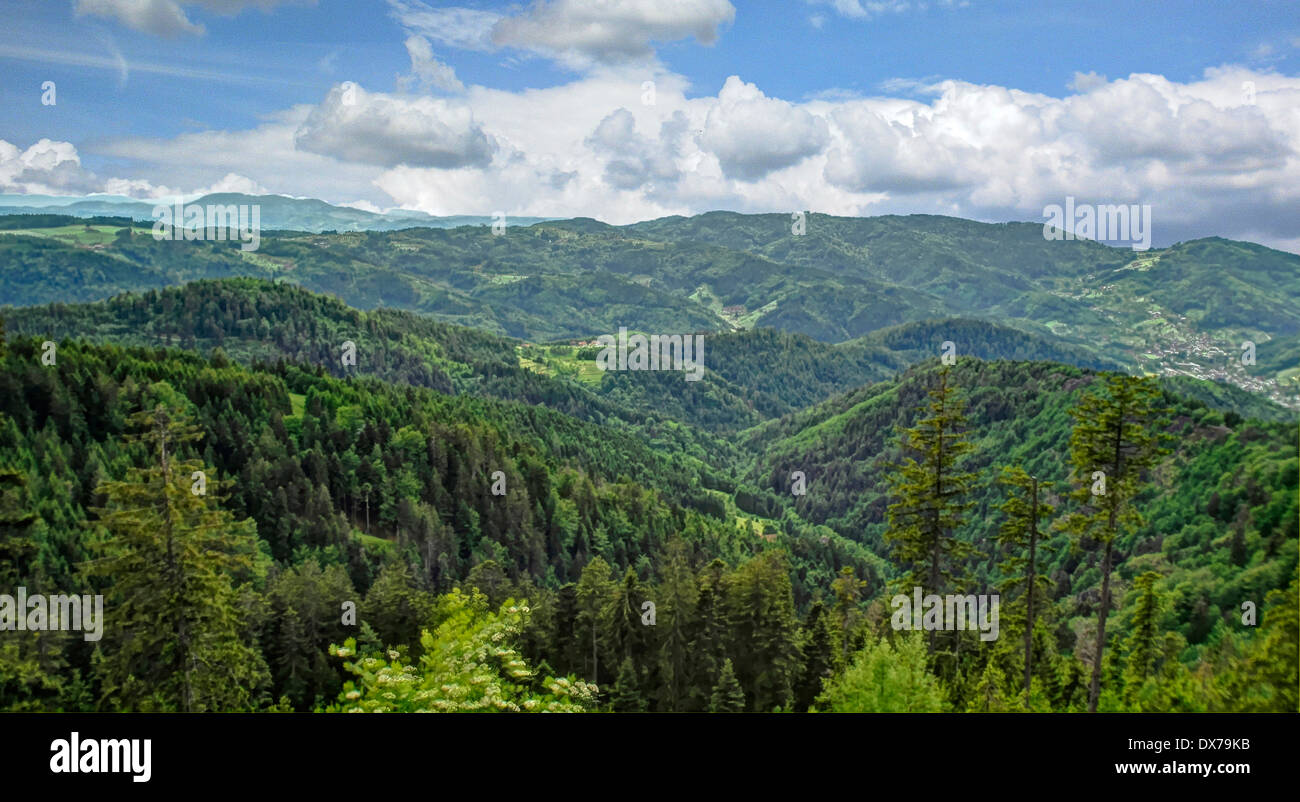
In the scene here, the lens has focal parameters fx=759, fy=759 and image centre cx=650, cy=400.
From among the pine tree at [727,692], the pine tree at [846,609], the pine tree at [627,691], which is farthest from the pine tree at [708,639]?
the pine tree at [846,609]

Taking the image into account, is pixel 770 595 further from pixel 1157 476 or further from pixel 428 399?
pixel 428 399

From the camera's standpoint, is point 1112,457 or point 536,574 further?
point 536,574

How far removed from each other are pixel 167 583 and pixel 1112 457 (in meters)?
33.8

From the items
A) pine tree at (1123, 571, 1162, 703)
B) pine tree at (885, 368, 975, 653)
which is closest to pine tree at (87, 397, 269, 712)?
pine tree at (885, 368, 975, 653)

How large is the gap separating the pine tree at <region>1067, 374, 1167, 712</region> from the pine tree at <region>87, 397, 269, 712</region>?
31015 millimetres

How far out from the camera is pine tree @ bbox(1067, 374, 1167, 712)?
28.1 meters

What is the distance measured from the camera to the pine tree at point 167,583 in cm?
2416

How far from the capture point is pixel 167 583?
24.8 metres

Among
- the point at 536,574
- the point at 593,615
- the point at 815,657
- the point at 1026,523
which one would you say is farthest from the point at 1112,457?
the point at 536,574

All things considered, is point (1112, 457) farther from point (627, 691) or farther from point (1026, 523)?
point (627, 691)

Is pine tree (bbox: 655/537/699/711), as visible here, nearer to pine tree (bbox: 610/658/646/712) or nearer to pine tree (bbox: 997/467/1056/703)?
pine tree (bbox: 610/658/646/712)

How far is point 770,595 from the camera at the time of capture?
51094 millimetres
